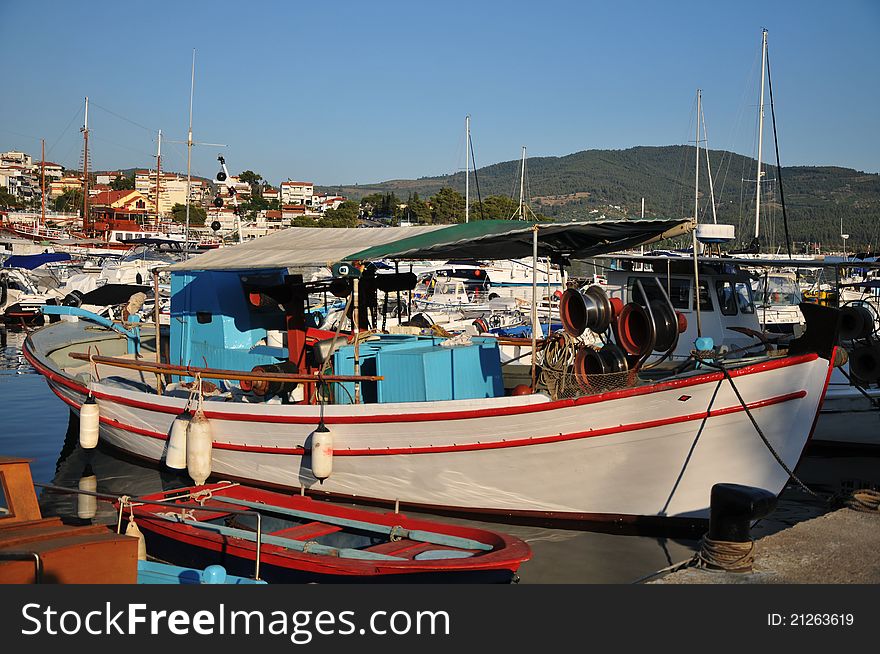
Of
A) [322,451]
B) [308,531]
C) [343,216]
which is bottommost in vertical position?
[308,531]

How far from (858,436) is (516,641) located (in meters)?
11.6

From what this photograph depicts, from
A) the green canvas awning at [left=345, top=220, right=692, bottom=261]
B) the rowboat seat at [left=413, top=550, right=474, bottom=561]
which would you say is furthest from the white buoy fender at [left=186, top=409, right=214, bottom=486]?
the rowboat seat at [left=413, top=550, right=474, bottom=561]

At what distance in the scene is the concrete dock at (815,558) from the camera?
7.02 metres

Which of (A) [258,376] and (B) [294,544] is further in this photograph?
(A) [258,376]

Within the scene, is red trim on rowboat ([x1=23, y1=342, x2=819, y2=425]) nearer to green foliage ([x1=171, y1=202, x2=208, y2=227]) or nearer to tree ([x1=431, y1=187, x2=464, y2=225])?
tree ([x1=431, y1=187, x2=464, y2=225])

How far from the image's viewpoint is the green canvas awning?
33.7 feet

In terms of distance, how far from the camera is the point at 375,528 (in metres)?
9.01

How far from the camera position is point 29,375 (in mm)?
24375

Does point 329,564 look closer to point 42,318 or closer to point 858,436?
point 858,436

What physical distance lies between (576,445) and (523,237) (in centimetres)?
275

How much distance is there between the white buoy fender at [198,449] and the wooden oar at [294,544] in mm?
1868

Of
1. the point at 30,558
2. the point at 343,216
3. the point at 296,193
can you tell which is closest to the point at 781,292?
the point at 30,558

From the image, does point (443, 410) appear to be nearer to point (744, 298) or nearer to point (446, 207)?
point (744, 298)

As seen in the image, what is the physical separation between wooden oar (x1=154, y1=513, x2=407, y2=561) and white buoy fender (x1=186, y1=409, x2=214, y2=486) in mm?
1868
